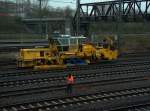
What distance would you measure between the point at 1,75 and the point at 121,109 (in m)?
12.0

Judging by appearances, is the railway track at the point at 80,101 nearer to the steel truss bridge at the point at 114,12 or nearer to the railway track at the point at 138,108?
the railway track at the point at 138,108

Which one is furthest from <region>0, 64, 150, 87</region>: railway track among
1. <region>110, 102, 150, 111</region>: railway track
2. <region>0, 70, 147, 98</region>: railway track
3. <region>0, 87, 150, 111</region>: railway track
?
<region>110, 102, 150, 111</region>: railway track

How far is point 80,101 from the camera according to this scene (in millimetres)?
16719

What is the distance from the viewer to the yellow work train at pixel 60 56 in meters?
30.0

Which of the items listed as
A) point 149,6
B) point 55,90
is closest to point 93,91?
point 55,90

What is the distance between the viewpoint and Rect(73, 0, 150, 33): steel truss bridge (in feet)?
150

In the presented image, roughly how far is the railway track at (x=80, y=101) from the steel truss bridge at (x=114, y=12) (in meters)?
25.2

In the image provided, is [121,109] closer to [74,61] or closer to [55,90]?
[55,90]

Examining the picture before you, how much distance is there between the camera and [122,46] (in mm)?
50719

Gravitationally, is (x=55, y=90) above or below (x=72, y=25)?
below

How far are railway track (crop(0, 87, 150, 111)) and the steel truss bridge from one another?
2516 cm

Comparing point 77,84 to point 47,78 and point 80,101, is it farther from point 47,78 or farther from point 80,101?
point 80,101

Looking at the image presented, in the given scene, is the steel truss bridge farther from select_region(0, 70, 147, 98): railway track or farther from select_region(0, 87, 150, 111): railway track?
select_region(0, 87, 150, 111): railway track

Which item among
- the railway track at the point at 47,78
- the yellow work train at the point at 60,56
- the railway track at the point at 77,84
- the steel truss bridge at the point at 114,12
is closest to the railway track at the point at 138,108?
the railway track at the point at 77,84
